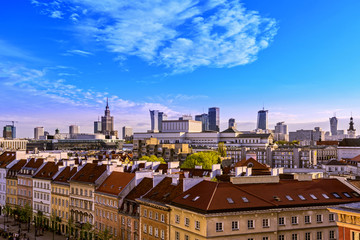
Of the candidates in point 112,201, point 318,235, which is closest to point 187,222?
point 318,235

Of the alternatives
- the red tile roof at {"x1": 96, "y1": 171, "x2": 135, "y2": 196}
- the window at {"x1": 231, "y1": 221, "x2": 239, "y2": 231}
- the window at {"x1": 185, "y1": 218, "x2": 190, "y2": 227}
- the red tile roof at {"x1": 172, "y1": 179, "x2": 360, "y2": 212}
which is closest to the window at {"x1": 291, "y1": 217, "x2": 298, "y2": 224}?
the red tile roof at {"x1": 172, "y1": 179, "x2": 360, "y2": 212}

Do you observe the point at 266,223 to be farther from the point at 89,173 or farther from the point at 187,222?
the point at 89,173

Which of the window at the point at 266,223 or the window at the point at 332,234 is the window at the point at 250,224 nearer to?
the window at the point at 266,223

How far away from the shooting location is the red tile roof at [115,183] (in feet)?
277

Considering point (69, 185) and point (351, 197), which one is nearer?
point (351, 197)

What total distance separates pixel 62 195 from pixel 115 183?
23564mm

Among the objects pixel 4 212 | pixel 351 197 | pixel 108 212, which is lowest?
pixel 4 212

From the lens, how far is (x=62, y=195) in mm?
104688

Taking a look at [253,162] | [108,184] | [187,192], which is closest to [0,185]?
[108,184]

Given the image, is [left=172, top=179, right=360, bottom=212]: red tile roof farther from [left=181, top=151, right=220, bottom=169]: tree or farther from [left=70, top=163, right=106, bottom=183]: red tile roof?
[left=181, top=151, right=220, bottom=169]: tree

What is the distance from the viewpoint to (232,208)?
57.1 metres

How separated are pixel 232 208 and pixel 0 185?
104m

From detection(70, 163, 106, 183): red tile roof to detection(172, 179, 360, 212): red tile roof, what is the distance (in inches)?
1417

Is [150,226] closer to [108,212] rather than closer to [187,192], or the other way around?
[187,192]
